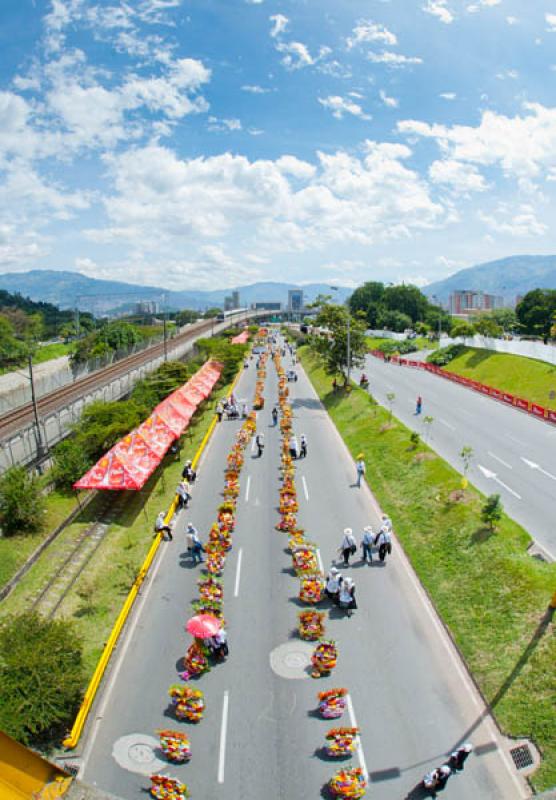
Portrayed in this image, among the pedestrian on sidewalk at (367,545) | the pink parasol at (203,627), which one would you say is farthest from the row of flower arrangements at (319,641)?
the pink parasol at (203,627)

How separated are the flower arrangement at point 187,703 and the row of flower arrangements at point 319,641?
3.22 metres

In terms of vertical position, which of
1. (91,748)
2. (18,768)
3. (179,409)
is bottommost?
(91,748)

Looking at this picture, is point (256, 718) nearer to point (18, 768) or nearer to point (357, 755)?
point (357, 755)

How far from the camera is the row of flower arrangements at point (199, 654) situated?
11.5 metres

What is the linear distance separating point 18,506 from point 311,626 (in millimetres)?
16361

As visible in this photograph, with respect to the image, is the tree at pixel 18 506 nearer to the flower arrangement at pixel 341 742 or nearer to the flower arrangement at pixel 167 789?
the flower arrangement at pixel 167 789

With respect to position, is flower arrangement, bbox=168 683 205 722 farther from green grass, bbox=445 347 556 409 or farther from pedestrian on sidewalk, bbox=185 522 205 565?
green grass, bbox=445 347 556 409

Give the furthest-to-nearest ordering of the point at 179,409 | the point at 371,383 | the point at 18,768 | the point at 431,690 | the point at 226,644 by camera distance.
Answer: the point at 371,383 < the point at 179,409 < the point at 226,644 < the point at 431,690 < the point at 18,768

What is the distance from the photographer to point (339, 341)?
178ft

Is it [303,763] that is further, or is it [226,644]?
[226,644]

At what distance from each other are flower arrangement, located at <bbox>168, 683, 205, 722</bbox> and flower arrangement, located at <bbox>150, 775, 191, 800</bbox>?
2.01 meters

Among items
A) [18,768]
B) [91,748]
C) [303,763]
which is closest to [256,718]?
[303,763]

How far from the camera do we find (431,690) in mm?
14680

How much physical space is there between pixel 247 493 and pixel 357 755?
17537 millimetres
